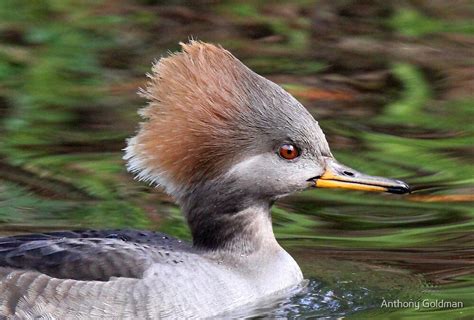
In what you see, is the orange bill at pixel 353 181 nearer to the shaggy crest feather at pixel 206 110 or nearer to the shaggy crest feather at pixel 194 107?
the shaggy crest feather at pixel 206 110

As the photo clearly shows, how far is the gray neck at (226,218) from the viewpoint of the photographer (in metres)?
7.22

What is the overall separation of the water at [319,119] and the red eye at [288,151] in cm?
88

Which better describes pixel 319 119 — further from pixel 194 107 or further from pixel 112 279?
pixel 112 279

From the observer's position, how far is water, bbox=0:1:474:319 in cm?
790

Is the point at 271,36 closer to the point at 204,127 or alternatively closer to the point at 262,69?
the point at 262,69

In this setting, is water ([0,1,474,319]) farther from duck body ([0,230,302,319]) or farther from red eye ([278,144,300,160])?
red eye ([278,144,300,160])

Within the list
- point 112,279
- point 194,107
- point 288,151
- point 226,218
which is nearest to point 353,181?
point 288,151

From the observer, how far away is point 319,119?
1062cm

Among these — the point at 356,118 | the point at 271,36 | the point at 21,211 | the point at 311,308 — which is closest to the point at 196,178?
the point at 311,308

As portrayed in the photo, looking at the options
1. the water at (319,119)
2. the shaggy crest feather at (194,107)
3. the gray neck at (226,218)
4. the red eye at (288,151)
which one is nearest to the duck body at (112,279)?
the gray neck at (226,218)

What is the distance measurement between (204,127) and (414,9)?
6.78 metres

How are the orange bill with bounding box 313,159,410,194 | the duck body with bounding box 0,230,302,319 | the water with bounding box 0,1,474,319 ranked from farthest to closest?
the water with bounding box 0,1,474,319 → the orange bill with bounding box 313,159,410,194 → the duck body with bounding box 0,230,302,319

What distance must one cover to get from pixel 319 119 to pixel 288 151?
3.41 metres

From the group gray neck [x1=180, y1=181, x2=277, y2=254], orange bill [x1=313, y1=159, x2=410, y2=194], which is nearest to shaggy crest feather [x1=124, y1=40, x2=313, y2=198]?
gray neck [x1=180, y1=181, x2=277, y2=254]
